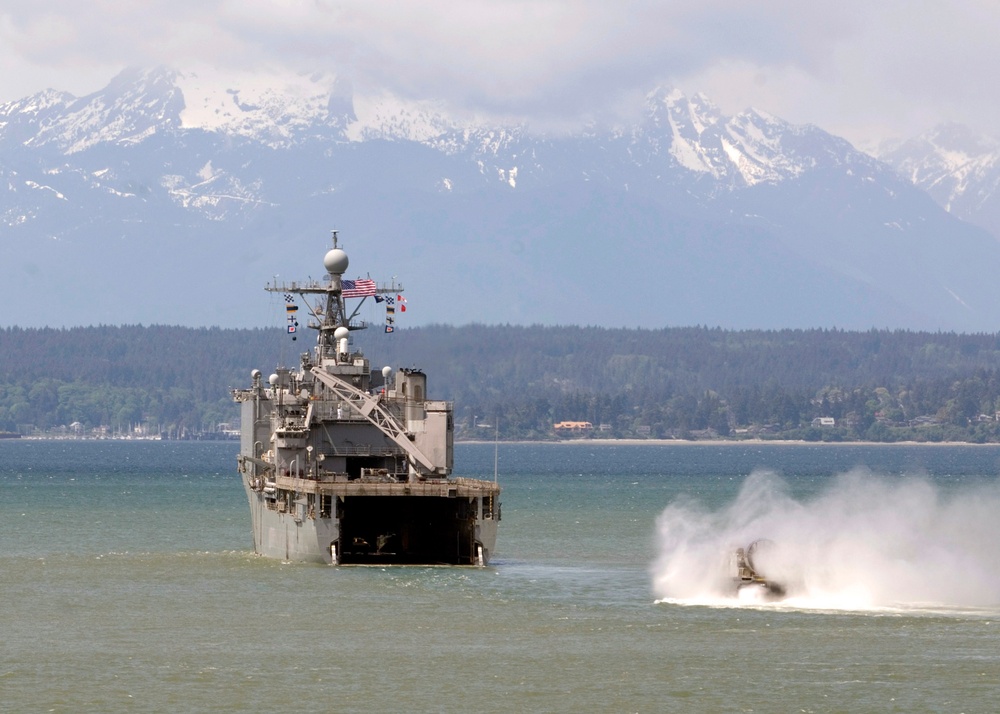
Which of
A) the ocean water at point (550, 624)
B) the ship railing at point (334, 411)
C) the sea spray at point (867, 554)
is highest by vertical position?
the ship railing at point (334, 411)

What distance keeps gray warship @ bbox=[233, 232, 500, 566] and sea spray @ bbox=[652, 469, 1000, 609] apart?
969 centimetres

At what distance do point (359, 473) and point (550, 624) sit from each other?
2281 centimetres

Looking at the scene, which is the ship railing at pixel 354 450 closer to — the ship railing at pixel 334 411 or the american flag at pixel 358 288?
the ship railing at pixel 334 411

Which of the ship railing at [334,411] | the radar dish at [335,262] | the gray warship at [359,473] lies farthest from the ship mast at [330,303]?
the ship railing at [334,411]

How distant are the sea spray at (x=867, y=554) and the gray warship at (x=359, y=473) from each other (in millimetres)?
9688

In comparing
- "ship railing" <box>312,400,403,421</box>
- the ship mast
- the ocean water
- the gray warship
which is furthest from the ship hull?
the ship mast

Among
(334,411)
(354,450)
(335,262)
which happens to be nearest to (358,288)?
(335,262)

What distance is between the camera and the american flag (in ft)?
271

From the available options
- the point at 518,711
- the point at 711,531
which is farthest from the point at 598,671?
the point at 711,531

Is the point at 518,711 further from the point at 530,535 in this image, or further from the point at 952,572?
the point at 530,535

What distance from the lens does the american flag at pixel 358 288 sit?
271 ft

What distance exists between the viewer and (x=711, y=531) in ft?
238

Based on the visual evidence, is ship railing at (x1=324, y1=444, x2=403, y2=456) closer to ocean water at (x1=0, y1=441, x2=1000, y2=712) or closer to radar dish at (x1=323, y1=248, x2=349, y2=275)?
ocean water at (x1=0, y1=441, x2=1000, y2=712)

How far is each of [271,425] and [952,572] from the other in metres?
30.5
